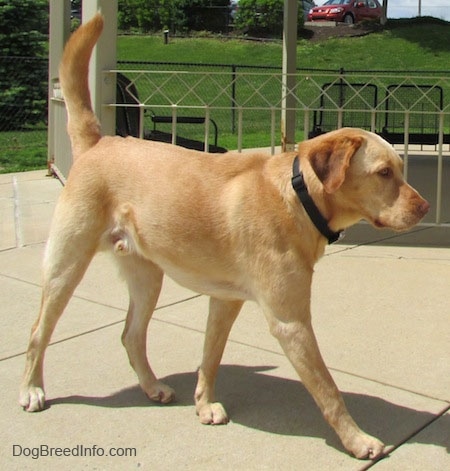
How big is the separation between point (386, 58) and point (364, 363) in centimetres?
2945

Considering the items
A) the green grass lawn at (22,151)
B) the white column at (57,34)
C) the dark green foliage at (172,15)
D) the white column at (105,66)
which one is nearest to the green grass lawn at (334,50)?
the dark green foliage at (172,15)

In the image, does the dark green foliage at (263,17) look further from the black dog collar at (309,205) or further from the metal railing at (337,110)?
the black dog collar at (309,205)

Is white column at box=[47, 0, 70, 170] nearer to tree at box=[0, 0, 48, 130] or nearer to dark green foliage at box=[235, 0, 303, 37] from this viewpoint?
tree at box=[0, 0, 48, 130]

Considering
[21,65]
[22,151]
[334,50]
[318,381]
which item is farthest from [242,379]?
[334,50]

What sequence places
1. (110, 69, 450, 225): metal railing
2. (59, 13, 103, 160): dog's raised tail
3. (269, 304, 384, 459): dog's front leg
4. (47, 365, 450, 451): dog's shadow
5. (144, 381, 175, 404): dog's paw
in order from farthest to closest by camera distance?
(110, 69, 450, 225): metal railing < (59, 13, 103, 160): dog's raised tail < (144, 381, 175, 404): dog's paw < (47, 365, 450, 451): dog's shadow < (269, 304, 384, 459): dog's front leg

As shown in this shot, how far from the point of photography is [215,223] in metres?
3.06

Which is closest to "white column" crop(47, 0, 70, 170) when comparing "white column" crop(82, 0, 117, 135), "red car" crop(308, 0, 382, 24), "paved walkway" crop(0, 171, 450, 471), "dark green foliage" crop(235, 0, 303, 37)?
"white column" crop(82, 0, 117, 135)

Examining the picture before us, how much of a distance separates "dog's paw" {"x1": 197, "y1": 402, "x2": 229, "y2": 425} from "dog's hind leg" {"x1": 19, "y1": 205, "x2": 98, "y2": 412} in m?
0.74

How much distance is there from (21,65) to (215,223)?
15291 mm

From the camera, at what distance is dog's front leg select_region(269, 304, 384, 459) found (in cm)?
291

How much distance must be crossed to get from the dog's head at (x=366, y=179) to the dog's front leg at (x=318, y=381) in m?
0.51

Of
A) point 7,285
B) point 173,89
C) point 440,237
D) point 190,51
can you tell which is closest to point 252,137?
point 173,89

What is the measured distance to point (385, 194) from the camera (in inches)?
113

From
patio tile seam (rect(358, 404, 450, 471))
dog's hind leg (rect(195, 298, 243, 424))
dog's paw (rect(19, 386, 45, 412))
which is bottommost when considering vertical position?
patio tile seam (rect(358, 404, 450, 471))
